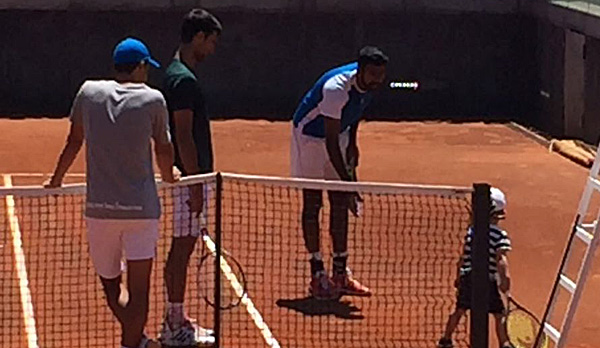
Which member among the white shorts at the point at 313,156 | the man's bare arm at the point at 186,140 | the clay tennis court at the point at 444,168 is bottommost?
the clay tennis court at the point at 444,168

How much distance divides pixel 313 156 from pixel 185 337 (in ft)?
7.11

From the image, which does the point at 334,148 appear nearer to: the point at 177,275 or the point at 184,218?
the point at 184,218

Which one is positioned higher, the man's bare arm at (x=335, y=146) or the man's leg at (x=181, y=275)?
the man's bare arm at (x=335, y=146)

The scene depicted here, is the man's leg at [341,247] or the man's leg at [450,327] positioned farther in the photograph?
the man's leg at [341,247]

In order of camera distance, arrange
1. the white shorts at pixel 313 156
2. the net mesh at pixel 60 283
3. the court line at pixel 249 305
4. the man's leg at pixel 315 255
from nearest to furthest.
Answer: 1. the net mesh at pixel 60 283
2. the court line at pixel 249 305
3. the man's leg at pixel 315 255
4. the white shorts at pixel 313 156

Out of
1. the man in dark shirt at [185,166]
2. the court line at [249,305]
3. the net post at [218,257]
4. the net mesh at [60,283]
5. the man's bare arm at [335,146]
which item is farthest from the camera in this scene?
the man's bare arm at [335,146]

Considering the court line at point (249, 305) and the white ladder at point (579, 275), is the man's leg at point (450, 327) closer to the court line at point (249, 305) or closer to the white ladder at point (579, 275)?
the white ladder at point (579, 275)

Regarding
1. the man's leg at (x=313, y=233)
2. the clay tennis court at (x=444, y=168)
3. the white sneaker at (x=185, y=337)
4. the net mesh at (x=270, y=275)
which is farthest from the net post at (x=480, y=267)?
the man's leg at (x=313, y=233)

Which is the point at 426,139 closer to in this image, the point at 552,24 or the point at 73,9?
the point at 552,24

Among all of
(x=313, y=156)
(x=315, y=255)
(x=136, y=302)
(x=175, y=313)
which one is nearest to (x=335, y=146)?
(x=313, y=156)

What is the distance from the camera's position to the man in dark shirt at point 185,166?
26.5 feet

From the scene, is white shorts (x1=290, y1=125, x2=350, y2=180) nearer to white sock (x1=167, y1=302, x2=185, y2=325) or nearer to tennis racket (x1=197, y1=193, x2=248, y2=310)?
tennis racket (x1=197, y1=193, x2=248, y2=310)

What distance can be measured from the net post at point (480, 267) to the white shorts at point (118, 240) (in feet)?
5.47

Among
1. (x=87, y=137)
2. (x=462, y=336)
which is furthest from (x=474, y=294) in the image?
(x=87, y=137)
